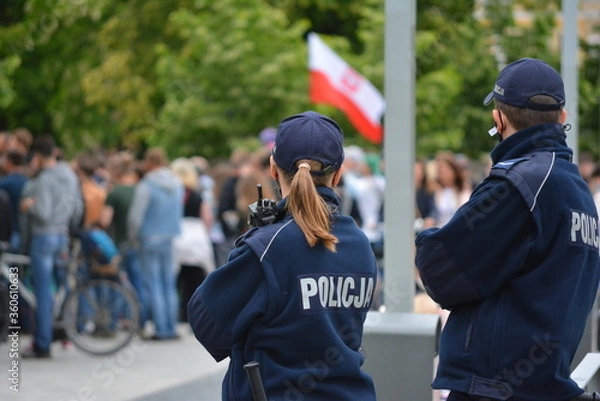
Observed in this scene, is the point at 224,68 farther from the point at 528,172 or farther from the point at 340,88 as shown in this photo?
the point at 528,172

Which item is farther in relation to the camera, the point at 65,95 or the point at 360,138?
the point at 65,95

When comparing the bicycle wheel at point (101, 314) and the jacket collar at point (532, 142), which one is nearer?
the jacket collar at point (532, 142)

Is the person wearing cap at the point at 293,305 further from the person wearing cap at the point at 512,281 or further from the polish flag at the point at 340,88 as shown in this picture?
the polish flag at the point at 340,88

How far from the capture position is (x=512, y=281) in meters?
3.97

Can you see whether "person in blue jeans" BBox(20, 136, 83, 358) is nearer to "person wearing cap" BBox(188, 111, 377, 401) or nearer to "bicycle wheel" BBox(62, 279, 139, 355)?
"bicycle wheel" BBox(62, 279, 139, 355)

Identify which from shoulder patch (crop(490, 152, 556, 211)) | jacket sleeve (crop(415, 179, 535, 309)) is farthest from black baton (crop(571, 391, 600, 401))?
shoulder patch (crop(490, 152, 556, 211))

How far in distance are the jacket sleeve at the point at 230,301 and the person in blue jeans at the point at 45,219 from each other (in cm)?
800

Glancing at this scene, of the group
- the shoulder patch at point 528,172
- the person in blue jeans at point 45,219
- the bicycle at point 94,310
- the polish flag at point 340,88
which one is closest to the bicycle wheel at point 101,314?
the bicycle at point 94,310

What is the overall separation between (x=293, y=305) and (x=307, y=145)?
0.51 metres

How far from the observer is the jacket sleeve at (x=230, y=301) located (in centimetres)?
394

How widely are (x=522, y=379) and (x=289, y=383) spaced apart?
2.26 ft

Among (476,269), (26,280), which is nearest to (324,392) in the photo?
(476,269)

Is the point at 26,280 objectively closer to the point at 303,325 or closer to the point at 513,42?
the point at 303,325

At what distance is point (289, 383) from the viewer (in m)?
3.93
